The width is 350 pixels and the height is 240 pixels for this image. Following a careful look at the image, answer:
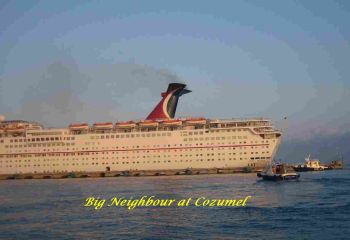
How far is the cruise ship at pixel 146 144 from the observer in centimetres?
6462

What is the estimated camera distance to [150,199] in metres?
32.7

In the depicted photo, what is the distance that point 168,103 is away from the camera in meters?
74.2

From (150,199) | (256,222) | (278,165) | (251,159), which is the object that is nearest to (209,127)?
(251,159)

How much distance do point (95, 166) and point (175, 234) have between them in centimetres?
5158

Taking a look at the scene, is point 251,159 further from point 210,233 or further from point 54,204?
point 210,233

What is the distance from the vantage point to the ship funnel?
73.2 m

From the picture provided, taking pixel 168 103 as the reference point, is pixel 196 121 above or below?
below

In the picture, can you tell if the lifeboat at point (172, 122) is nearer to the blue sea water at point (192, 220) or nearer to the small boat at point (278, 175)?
the small boat at point (278, 175)

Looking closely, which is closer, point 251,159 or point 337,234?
point 337,234

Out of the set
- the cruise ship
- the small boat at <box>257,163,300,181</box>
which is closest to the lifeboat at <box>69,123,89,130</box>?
the cruise ship

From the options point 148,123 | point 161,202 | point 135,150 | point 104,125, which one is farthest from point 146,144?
point 161,202

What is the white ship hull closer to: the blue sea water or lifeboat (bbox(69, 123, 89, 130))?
lifeboat (bbox(69, 123, 89, 130))

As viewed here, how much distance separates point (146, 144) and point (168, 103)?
9.45 meters

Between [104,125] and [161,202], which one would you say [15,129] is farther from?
[161,202]
